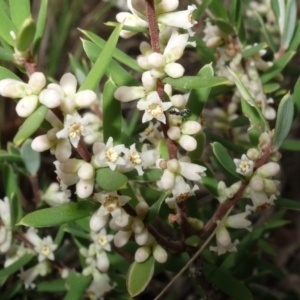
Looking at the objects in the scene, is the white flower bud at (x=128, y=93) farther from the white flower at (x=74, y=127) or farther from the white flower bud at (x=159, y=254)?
the white flower bud at (x=159, y=254)

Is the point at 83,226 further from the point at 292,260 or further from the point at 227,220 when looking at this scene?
the point at 292,260

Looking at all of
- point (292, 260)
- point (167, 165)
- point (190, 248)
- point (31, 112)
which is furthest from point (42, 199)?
point (292, 260)

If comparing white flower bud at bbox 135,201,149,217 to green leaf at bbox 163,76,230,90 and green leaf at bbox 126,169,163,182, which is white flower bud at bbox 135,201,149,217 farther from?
green leaf at bbox 163,76,230,90

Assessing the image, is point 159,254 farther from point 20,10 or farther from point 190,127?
point 20,10

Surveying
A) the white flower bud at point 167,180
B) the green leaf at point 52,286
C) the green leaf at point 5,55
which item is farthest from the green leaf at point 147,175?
the green leaf at point 52,286

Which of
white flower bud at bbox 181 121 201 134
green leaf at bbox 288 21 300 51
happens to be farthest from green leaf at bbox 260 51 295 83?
white flower bud at bbox 181 121 201 134
